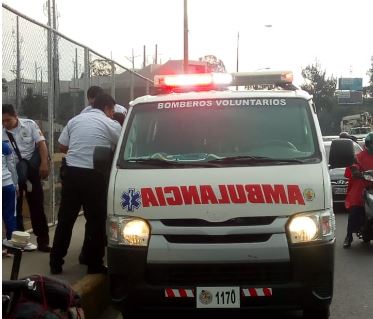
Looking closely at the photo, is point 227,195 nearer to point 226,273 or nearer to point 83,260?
point 226,273

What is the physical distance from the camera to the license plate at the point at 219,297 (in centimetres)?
446

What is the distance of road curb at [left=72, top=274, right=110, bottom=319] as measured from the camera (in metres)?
5.32

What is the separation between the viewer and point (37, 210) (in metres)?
7.02

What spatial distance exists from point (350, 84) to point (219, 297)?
262 ft

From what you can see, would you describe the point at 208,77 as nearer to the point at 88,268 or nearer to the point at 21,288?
the point at 88,268

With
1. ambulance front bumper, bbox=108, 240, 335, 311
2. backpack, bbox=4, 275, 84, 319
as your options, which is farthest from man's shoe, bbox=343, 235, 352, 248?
backpack, bbox=4, 275, 84, 319

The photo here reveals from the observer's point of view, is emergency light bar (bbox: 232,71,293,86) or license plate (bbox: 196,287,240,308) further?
emergency light bar (bbox: 232,71,293,86)

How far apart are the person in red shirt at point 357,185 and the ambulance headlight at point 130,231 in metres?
4.80

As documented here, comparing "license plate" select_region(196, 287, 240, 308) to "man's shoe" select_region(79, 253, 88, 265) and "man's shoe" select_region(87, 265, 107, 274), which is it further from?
"man's shoe" select_region(79, 253, 88, 265)

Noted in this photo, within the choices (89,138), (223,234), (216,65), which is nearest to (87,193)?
(89,138)

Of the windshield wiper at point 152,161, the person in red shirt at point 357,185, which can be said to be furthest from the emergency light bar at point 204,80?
the person in red shirt at point 357,185

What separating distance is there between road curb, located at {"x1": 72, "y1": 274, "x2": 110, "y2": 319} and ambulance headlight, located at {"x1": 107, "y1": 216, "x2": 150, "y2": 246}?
0.81m

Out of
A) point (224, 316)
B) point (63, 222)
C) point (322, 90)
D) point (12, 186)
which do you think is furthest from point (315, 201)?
point (322, 90)

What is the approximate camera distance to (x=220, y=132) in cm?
→ 525
